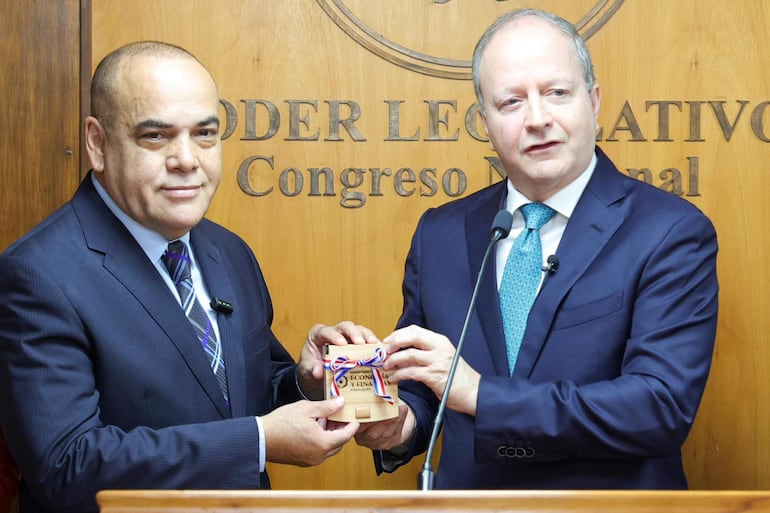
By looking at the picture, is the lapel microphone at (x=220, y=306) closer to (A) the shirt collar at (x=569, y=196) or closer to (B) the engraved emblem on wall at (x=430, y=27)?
(A) the shirt collar at (x=569, y=196)

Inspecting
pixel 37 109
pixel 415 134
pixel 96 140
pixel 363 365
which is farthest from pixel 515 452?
pixel 37 109

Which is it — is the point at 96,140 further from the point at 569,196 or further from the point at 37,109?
the point at 569,196

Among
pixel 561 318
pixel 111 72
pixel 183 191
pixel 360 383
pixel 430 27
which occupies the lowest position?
pixel 360 383

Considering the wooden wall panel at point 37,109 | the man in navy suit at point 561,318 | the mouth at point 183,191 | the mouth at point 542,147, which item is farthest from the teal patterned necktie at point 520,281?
the wooden wall panel at point 37,109

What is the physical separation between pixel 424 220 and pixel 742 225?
1018 mm

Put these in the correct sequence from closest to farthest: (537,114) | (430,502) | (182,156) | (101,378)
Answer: (430,502) → (101,378) → (182,156) → (537,114)

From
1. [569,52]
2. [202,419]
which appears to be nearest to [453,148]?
[569,52]

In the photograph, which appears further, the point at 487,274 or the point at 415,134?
the point at 415,134

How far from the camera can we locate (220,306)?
2.47 meters

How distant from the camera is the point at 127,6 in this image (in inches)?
129

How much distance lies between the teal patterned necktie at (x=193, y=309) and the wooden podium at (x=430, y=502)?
0.73 metres

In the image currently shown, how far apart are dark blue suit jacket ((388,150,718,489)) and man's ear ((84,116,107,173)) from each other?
80cm

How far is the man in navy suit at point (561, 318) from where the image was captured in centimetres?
227

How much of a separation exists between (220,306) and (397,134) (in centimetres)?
100
